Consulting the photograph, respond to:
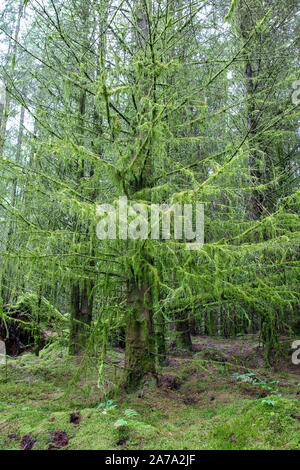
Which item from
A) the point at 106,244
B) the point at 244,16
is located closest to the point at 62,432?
the point at 106,244

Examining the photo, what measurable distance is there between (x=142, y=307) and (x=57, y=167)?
390 cm

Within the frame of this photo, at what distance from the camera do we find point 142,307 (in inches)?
174

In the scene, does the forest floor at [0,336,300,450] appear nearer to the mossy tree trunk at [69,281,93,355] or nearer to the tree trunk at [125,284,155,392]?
the tree trunk at [125,284,155,392]

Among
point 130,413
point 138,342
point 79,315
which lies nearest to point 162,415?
point 130,413

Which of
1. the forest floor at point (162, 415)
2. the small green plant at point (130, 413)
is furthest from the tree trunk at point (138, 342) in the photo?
the small green plant at point (130, 413)

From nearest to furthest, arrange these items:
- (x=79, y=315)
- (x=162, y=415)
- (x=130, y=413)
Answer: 1. (x=130, y=413)
2. (x=162, y=415)
3. (x=79, y=315)

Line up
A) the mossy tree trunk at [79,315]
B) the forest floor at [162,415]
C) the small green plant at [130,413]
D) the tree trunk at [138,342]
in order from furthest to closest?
the mossy tree trunk at [79,315], the tree trunk at [138,342], the small green plant at [130,413], the forest floor at [162,415]

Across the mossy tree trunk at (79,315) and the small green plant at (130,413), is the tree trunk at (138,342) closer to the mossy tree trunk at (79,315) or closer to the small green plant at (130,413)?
the small green plant at (130,413)

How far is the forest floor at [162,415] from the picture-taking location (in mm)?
3029

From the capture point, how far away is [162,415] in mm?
3680

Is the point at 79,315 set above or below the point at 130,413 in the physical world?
above

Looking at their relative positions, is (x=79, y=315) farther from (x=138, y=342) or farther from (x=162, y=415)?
(x=162, y=415)
